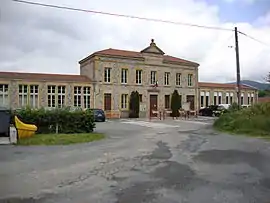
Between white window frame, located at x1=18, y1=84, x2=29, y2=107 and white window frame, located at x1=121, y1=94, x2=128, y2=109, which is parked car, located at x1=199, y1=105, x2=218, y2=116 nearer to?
white window frame, located at x1=121, y1=94, x2=128, y2=109

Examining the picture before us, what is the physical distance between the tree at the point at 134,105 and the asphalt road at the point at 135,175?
28.3 meters

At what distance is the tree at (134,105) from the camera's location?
41.7 meters

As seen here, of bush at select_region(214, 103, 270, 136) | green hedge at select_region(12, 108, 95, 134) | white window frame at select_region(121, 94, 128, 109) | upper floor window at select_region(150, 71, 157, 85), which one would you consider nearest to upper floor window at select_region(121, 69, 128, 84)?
white window frame at select_region(121, 94, 128, 109)

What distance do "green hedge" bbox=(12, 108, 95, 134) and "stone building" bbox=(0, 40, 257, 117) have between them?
1806cm

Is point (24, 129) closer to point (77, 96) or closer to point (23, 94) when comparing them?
point (23, 94)

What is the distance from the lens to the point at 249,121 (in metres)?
21.1

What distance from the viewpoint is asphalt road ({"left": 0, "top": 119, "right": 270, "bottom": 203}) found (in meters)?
6.23

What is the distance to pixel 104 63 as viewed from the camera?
4056cm

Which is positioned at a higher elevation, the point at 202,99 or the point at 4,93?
the point at 4,93

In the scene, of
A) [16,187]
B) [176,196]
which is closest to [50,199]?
[16,187]

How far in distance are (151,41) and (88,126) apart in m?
27.4

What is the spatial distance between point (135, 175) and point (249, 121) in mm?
14788

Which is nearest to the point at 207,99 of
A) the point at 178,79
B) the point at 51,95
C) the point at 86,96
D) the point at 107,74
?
the point at 178,79

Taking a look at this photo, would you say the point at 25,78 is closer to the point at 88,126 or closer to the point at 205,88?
the point at 88,126
